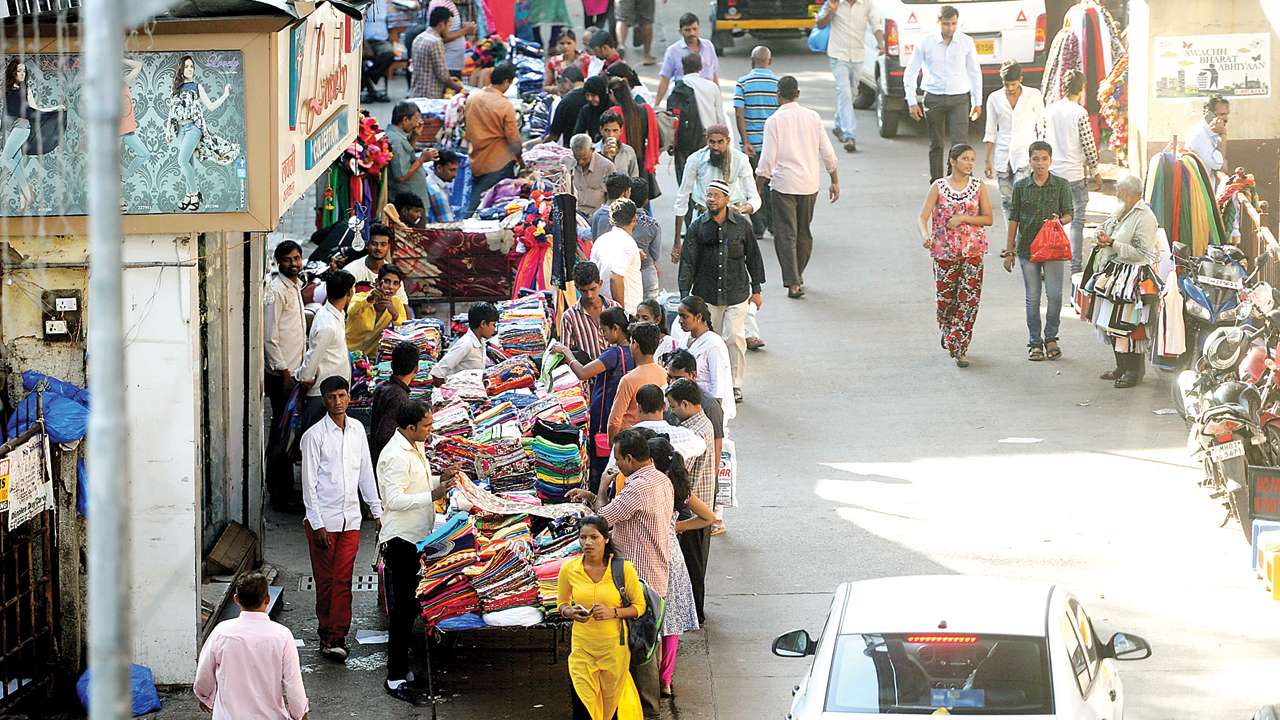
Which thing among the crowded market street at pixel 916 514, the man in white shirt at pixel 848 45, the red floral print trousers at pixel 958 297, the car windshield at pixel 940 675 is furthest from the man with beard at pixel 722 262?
the man in white shirt at pixel 848 45

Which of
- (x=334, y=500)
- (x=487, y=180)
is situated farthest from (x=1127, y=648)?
(x=487, y=180)

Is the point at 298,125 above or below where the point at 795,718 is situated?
above

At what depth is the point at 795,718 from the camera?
6953 millimetres

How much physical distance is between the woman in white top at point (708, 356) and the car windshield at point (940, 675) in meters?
4.36

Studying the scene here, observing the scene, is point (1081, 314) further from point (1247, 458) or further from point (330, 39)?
point (330, 39)

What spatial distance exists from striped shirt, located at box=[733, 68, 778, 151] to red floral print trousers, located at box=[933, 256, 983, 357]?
404 cm

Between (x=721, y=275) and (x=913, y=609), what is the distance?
669 centimetres

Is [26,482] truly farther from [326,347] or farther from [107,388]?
[107,388]

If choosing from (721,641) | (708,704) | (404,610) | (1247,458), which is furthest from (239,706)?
(1247,458)

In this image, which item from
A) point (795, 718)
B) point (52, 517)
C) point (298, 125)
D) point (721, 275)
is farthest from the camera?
point (721, 275)

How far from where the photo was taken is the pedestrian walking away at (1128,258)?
539 inches

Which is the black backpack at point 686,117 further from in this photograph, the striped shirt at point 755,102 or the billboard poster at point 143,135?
the billboard poster at point 143,135

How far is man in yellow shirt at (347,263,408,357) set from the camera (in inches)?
491

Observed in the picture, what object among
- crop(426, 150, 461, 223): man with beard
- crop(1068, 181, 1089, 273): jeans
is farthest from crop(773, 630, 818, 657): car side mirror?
crop(1068, 181, 1089, 273): jeans
